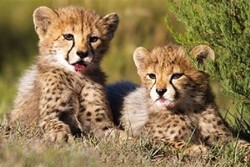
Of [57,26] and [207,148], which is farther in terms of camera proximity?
[57,26]

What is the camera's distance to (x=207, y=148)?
21.4ft

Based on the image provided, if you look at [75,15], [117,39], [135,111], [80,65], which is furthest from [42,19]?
[117,39]

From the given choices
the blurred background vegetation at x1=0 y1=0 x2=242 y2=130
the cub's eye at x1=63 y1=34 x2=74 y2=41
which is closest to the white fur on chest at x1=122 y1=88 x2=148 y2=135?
the cub's eye at x1=63 y1=34 x2=74 y2=41

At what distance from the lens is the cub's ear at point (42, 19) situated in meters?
7.26

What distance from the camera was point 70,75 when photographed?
281 inches

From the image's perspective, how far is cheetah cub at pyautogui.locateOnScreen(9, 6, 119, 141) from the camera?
6.95 metres

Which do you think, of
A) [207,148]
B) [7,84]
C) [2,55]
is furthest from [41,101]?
[2,55]

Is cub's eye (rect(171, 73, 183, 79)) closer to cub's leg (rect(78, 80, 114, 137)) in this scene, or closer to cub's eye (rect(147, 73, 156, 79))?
cub's eye (rect(147, 73, 156, 79))

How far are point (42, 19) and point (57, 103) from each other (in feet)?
Result: 2.41

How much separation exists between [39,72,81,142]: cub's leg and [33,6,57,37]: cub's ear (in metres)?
0.38

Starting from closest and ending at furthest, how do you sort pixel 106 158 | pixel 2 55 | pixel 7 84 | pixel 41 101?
pixel 106 158, pixel 41 101, pixel 7 84, pixel 2 55

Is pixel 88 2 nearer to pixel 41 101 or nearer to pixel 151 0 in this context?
pixel 41 101

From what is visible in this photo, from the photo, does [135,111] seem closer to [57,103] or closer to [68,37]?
[57,103]

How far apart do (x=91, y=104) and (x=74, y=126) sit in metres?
0.21
